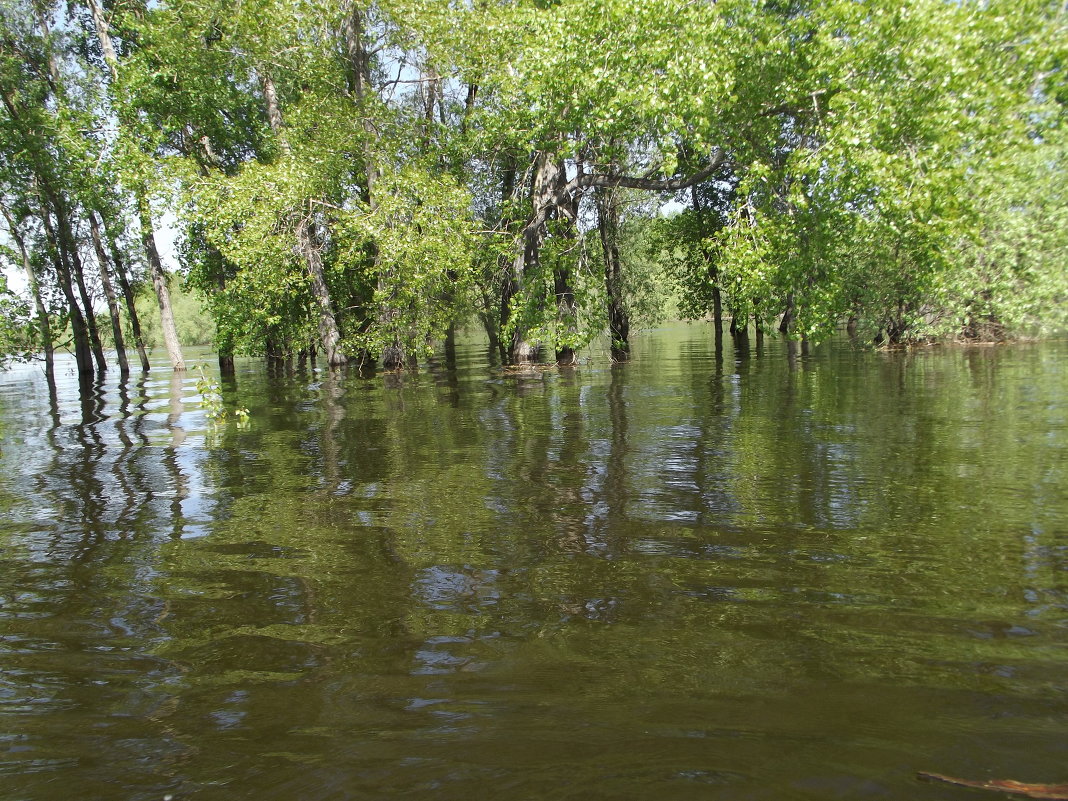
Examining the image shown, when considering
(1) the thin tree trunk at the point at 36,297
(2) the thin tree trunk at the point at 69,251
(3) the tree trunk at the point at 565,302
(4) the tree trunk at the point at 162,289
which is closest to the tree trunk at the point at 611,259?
(3) the tree trunk at the point at 565,302

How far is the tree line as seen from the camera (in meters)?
15.8

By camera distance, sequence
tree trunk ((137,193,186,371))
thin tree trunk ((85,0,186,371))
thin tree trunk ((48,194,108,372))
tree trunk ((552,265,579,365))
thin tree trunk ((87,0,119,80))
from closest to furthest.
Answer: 1. tree trunk ((552,265,579,365))
2. thin tree trunk ((85,0,186,371))
3. thin tree trunk ((87,0,119,80))
4. tree trunk ((137,193,186,371))
5. thin tree trunk ((48,194,108,372))

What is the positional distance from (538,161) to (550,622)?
2330 centimetres

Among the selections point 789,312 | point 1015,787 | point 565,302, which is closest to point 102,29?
point 565,302

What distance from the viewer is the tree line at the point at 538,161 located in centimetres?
1580

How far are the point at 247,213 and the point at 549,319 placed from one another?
10945 mm

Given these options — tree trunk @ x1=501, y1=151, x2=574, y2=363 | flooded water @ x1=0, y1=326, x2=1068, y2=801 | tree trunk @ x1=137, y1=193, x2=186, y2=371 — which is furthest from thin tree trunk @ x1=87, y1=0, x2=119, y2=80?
flooded water @ x1=0, y1=326, x2=1068, y2=801

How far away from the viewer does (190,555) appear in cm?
543

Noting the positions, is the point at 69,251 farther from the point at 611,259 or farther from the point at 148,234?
the point at 611,259

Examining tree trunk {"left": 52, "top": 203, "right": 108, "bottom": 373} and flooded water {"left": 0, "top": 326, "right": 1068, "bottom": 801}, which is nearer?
flooded water {"left": 0, "top": 326, "right": 1068, "bottom": 801}

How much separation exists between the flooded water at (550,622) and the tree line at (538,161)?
31.9ft

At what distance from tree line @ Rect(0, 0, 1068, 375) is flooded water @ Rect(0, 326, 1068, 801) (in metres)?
9.74

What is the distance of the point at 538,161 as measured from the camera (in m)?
24.9

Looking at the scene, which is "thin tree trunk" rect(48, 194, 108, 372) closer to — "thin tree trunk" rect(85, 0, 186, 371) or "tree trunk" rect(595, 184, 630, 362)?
"thin tree trunk" rect(85, 0, 186, 371)
